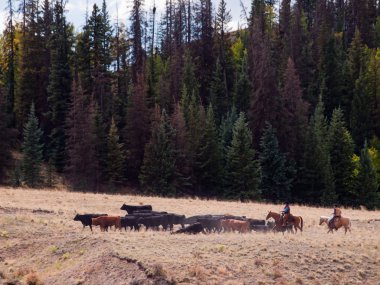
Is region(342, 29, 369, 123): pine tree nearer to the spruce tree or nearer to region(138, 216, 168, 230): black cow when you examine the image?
the spruce tree

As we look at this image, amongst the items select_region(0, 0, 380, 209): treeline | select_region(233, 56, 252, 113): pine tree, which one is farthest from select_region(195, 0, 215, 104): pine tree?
select_region(233, 56, 252, 113): pine tree

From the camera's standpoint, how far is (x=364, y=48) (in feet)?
259

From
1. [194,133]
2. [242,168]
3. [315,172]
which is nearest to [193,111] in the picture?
[194,133]

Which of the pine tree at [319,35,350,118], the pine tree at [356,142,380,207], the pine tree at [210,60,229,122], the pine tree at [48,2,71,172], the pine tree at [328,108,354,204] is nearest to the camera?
the pine tree at [356,142,380,207]

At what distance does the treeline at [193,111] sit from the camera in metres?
56.4

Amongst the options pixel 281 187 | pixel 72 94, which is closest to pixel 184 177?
pixel 281 187

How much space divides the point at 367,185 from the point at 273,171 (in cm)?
965

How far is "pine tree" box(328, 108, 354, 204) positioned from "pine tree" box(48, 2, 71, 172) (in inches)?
1195

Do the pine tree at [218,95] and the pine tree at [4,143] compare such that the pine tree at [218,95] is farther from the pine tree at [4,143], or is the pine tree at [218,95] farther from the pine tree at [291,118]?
the pine tree at [4,143]

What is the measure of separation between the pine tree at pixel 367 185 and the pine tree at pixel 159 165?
19381mm

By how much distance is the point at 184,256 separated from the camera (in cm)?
1956

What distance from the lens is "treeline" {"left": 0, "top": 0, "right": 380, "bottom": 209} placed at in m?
56.4

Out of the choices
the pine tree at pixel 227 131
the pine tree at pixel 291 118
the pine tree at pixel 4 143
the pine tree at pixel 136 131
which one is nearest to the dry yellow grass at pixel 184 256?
the pine tree at pixel 4 143

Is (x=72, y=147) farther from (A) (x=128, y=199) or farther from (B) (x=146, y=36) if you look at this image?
(B) (x=146, y=36)
